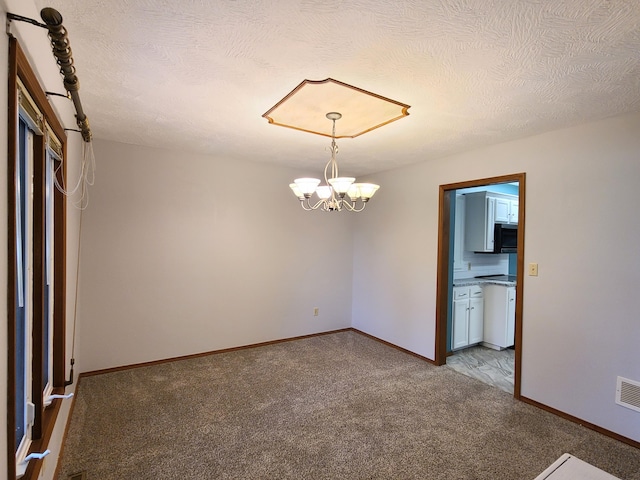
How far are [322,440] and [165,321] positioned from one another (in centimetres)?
227

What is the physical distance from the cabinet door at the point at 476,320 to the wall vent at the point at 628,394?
75.8 inches

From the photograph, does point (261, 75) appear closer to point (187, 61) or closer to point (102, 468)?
point (187, 61)

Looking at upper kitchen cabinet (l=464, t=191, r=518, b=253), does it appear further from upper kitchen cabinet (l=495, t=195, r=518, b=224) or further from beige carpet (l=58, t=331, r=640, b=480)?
beige carpet (l=58, t=331, r=640, b=480)

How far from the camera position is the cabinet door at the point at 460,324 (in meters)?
4.20

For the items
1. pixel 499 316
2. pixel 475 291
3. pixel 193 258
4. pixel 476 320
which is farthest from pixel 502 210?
pixel 193 258

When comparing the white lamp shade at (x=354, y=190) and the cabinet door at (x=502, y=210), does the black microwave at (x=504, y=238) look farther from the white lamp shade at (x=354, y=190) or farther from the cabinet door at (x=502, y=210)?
the white lamp shade at (x=354, y=190)

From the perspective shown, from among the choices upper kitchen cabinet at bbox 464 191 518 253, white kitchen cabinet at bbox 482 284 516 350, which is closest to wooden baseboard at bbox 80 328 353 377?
white kitchen cabinet at bbox 482 284 516 350

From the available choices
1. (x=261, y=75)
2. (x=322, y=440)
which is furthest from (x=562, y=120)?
(x=322, y=440)

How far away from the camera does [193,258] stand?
3902 millimetres

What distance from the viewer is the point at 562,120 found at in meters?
2.60

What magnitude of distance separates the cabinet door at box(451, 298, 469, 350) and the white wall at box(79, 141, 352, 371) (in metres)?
1.72

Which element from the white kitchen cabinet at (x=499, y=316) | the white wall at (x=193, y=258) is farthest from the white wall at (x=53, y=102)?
the white kitchen cabinet at (x=499, y=316)

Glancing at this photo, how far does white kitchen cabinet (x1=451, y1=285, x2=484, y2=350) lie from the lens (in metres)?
4.21

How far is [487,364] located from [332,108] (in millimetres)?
3393
